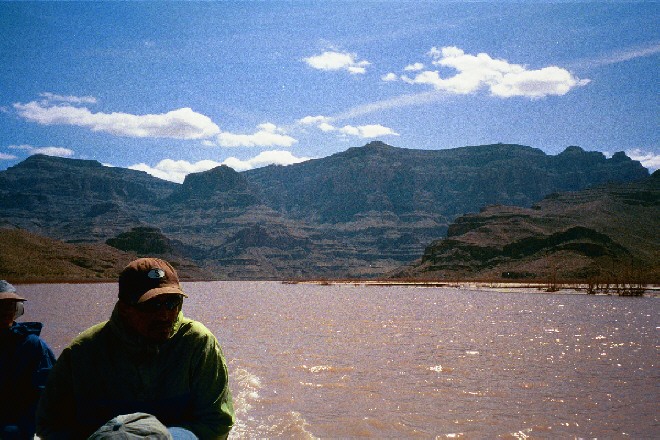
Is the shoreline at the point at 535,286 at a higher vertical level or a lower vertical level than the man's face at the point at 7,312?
lower

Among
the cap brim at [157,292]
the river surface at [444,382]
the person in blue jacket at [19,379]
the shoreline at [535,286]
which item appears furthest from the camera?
the shoreline at [535,286]

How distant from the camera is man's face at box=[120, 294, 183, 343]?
9.55 feet

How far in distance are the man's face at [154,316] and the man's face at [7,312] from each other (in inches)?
85.6

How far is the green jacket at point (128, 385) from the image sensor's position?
3016 millimetres

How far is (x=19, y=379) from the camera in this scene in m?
4.38

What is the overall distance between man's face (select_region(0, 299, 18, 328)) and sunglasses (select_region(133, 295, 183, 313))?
234cm

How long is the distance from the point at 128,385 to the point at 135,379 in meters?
0.06

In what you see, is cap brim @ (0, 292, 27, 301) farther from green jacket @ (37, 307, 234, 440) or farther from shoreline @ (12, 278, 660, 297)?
shoreline @ (12, 278, 660, 297)

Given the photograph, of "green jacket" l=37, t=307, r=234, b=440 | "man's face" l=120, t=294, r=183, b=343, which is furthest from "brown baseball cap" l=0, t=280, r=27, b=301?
"man's face" l=120, t=294, r=183, b=343

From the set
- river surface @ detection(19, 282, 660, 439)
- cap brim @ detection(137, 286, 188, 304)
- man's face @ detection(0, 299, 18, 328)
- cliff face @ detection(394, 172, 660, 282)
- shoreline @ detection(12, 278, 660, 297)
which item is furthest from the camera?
cliff face @ detection(394, 172, 660, 282)

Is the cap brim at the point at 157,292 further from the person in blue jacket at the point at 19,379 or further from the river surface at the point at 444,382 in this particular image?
the river surface at the point at 444,382

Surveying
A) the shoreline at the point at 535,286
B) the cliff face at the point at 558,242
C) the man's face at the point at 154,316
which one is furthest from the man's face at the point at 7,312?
the cliff face at the point at 558,242

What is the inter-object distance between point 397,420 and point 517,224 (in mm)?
178361

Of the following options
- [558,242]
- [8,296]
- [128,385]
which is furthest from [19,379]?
[558,242]
